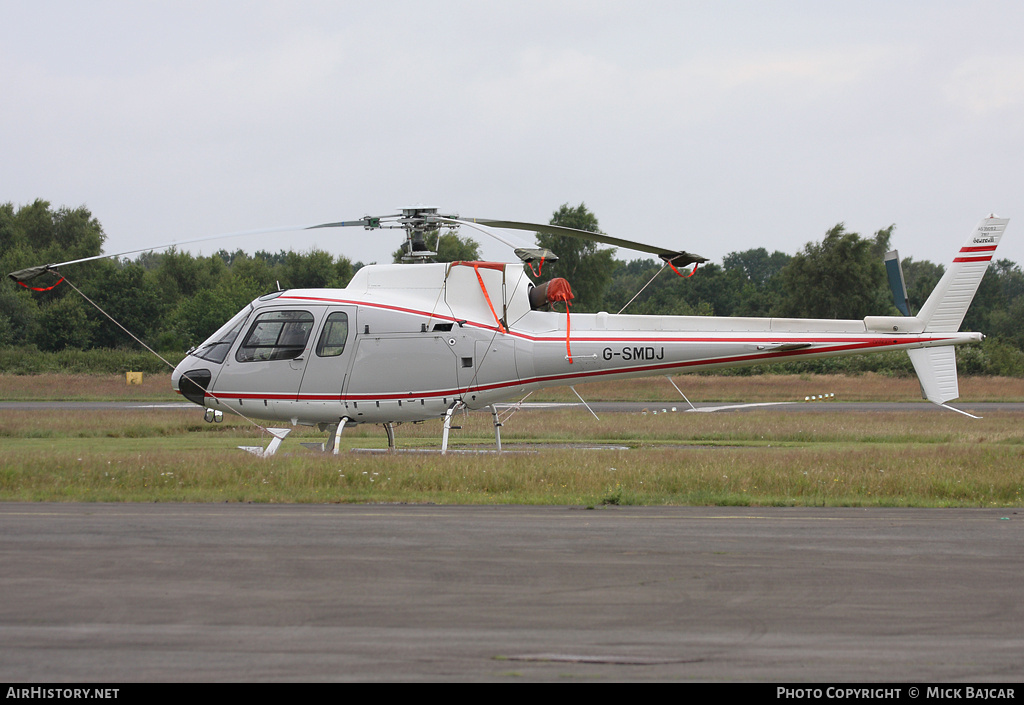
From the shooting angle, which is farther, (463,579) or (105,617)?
(463,579)

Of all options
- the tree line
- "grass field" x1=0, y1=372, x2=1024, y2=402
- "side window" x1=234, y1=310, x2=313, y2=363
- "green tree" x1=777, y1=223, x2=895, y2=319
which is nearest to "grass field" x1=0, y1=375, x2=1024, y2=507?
Result: "side window" x1=234, y1=310, x2=313, y2=363

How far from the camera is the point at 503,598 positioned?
7.44m

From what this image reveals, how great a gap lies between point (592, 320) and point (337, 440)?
5623 mm

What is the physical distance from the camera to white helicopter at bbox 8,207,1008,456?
60.1 feet

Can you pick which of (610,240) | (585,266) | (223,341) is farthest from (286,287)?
(610,240)

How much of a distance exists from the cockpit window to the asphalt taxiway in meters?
7.62

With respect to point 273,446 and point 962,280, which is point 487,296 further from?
point 962,280

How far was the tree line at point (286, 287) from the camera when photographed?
2296 inches

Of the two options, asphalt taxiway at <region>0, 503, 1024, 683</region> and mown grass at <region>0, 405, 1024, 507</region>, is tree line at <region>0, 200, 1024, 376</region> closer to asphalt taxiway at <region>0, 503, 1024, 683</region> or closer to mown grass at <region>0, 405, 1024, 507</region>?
mown grass at <region>0, 405, 1024, 507</region>

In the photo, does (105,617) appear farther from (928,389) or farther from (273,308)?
(928,389)

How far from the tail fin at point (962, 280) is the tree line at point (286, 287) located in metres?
28.6

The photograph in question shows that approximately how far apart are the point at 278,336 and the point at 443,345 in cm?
330
